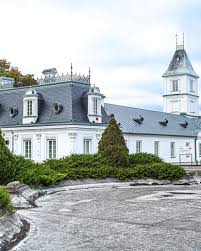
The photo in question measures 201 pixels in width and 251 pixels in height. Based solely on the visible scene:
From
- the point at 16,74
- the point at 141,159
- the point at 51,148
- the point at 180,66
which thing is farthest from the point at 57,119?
the point at 180,66

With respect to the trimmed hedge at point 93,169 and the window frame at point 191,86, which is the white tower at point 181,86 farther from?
the trimmed hedge at point 93,169

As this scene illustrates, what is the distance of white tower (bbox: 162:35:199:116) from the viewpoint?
7112 cm

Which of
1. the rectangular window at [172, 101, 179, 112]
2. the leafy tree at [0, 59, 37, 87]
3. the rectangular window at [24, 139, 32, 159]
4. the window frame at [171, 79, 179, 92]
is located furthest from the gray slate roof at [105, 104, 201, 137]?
the window frame at [171, 79, 179, 92]

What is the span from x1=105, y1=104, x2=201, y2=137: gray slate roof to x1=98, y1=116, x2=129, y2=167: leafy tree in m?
17.0

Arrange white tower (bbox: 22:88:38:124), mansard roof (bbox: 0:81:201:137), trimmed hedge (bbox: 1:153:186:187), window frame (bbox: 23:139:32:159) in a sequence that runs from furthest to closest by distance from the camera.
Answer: window frame (bbox: 23:139:32:159)
white tower (bbox: 22:88:38:124)
mansard roof (bbox: 0:81:201:137)
trimmed hedge (bbox: 1:153:186:187)

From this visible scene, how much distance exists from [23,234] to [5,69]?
138ft

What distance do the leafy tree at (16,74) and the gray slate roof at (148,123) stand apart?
379 inches

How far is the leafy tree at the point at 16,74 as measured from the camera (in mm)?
49969

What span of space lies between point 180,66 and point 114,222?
209ft

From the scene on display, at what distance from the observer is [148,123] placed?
4766cm

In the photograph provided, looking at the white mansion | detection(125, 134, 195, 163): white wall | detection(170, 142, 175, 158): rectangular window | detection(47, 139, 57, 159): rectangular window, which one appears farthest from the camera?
detection(170, 142, 175, 158): rectangular window

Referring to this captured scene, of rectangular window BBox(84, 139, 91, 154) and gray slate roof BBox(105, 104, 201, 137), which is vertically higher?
gray slate roof BBox(105, 104, 201, 137)

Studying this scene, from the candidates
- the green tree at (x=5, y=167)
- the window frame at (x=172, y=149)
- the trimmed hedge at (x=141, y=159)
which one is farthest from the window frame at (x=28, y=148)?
the window frame at (x=172, y=149)

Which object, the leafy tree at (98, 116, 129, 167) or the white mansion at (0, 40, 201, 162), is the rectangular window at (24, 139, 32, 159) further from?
the leafy tree at (98, 116, 129, 167)
